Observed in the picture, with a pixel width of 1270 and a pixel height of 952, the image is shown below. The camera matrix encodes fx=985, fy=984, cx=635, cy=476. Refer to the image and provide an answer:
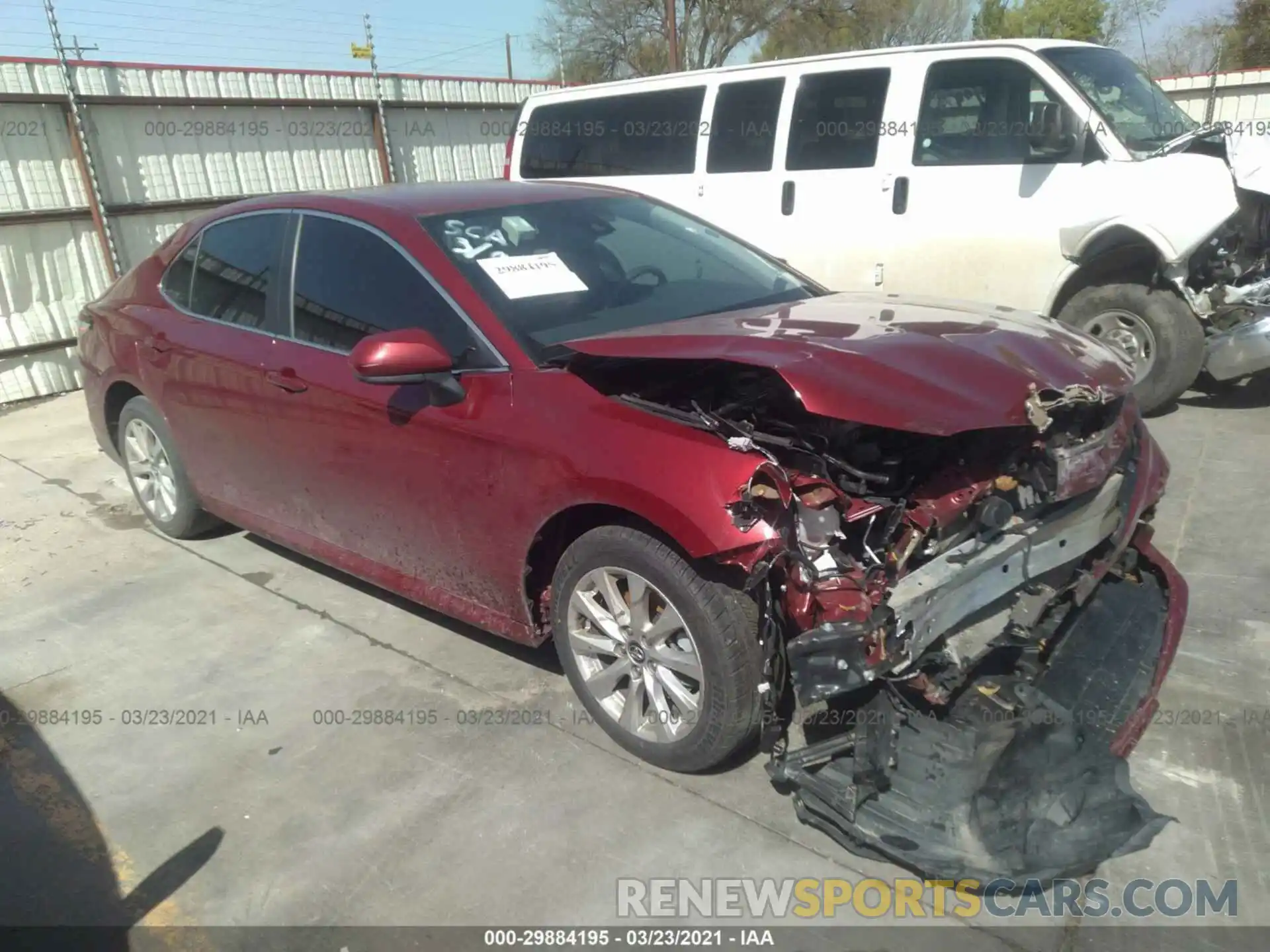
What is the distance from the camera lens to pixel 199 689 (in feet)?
12.1

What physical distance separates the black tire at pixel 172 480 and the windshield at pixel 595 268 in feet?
6.70

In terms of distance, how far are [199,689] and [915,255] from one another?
5143 millimetres

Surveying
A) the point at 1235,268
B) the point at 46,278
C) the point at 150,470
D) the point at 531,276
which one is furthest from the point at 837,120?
the point at 46,278

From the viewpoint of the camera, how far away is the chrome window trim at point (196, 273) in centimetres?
404

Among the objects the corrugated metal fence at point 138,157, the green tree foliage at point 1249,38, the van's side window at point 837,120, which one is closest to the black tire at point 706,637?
the van's side window at point 837,120

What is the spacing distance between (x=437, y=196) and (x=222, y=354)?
45.4 inches

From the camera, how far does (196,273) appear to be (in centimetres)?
451

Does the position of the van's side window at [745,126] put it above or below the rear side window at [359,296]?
above

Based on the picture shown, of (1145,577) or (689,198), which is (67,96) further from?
(1145,577)

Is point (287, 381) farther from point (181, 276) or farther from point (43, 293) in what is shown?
point (43, 293)

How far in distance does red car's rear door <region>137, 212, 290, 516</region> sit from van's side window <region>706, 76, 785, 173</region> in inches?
162

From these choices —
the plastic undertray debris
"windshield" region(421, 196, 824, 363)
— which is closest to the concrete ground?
the plastic undertray debris

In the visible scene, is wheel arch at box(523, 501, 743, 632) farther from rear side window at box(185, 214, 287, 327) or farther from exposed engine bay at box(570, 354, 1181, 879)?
rear side window at box(185, 214, 287, 327)

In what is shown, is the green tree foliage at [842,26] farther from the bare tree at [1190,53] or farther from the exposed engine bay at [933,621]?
the exposed engine bay at [933,621]
